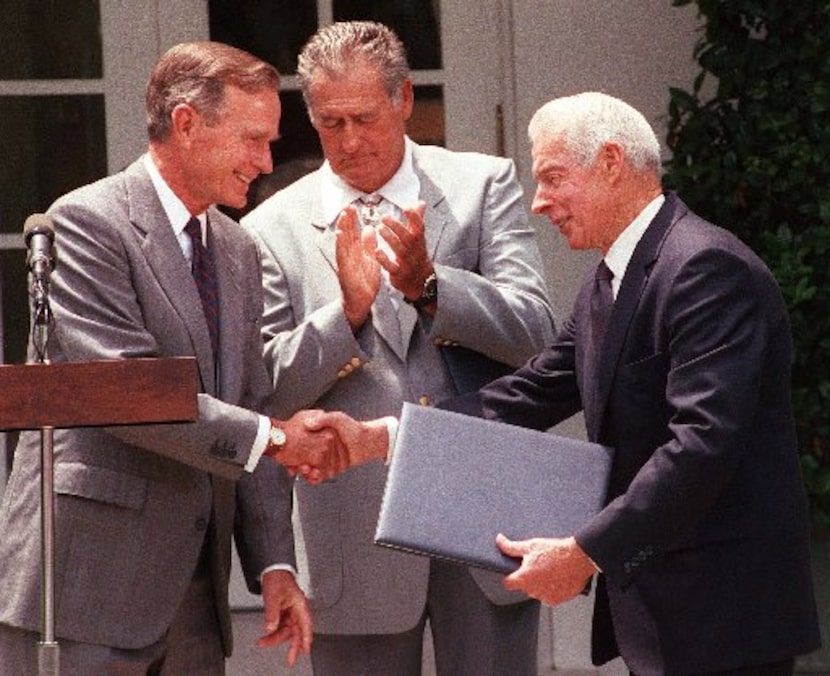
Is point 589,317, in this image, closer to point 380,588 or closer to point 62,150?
point 380,588

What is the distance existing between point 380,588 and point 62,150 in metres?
2.68

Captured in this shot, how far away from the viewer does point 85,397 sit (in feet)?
12.4

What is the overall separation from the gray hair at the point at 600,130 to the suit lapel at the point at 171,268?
71 cm

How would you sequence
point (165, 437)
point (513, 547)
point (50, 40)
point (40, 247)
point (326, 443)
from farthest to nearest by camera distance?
point (50, 40) → point (326, 443) → point (165, 437) → point (513, 547) → point (40, 247)

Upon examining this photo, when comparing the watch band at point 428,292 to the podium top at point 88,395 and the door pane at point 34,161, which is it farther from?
the door pane at point 34,161

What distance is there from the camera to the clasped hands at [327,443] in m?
4.54

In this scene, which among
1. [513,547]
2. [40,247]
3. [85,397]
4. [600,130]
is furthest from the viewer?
[600,130]

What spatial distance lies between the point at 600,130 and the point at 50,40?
316 centimetres

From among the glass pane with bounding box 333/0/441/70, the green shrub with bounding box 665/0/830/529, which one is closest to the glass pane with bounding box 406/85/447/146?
the glass pane with bounding box 333/0/441/70

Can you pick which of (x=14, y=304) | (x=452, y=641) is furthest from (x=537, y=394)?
(x=14, y=304)

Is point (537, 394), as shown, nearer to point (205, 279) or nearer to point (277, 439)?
point (277, 439)

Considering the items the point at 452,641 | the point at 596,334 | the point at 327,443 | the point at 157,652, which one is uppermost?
the point at 596,334

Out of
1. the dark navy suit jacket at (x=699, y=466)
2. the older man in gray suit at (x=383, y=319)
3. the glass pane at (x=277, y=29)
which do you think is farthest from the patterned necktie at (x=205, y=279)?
the glass pane at (x=277, y=29)

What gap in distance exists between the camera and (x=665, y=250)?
13.5 feet
